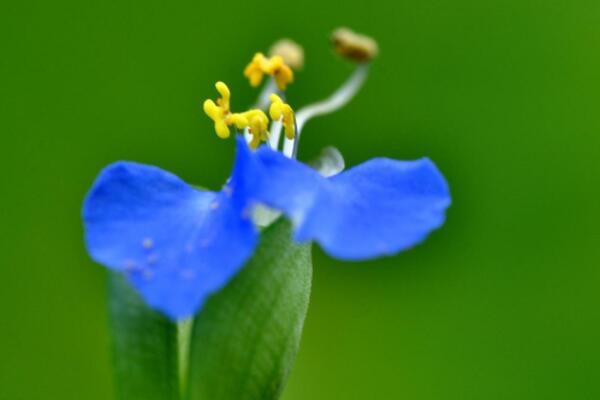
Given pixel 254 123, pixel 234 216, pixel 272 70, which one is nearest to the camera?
pixel 234 216

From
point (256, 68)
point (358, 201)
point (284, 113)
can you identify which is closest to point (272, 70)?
point (256, 68)

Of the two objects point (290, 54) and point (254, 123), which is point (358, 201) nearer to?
point (254, 123)

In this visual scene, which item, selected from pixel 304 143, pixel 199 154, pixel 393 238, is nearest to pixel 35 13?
pixel 199 154

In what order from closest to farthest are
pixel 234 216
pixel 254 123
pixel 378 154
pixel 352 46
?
pixel 234 216 → pixel 254 123 → pixel 352 46 → pixel 378 154

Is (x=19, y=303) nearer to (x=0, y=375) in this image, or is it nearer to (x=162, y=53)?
(x=0, y=375)

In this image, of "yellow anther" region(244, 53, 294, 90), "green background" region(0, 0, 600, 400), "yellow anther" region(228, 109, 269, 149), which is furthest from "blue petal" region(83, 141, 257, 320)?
"green background" region(0, 0, 600, 400)

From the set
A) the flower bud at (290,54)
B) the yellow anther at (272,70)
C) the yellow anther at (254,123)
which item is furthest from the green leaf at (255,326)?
the flower bud at (290,54)
